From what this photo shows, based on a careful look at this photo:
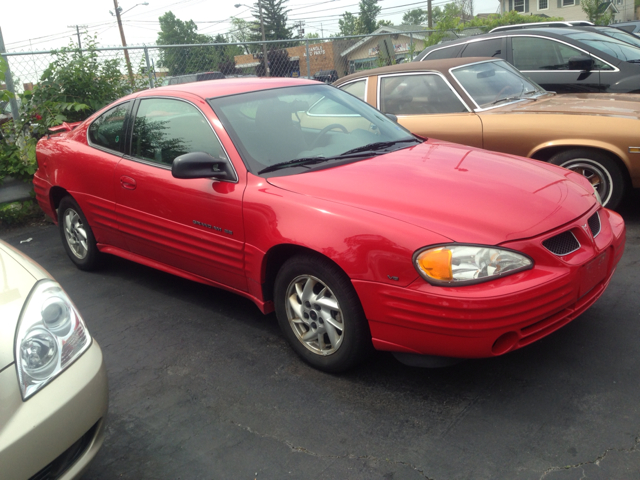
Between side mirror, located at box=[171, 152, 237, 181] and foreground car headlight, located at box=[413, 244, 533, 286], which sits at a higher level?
side mirror, located at box=[171, 152, 237, 181]

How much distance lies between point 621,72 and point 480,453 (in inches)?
249

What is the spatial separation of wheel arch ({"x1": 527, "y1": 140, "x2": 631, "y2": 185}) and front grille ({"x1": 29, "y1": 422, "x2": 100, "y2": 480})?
14.7 feet

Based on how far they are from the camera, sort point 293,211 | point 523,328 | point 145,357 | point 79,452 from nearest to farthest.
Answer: point 79,452 → point 523,328 → point 293,211 → point 145,357

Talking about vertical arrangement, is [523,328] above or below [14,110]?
below

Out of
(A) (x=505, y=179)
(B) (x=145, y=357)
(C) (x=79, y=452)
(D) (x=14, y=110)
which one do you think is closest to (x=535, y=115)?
(A) (x=505, y=179)

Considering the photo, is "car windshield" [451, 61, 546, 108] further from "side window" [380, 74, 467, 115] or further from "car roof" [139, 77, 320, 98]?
"car roof" [139, 77, 320, 98]

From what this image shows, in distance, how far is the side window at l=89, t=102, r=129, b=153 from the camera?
4434 mm

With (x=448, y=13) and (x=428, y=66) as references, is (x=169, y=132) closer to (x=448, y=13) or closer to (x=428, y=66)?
(x=428, y=66)

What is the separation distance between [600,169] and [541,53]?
338cm

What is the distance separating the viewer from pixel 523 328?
271 centimetres

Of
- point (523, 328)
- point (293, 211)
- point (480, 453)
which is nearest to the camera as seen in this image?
point (480, 453)

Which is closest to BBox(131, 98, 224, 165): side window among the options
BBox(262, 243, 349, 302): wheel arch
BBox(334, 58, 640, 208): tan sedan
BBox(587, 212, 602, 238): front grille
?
A: BBox(262, 243, 349, 302): wheel arch

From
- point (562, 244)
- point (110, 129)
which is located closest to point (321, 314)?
point (562, 244)

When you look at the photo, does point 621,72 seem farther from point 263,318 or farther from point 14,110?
point 14,110
